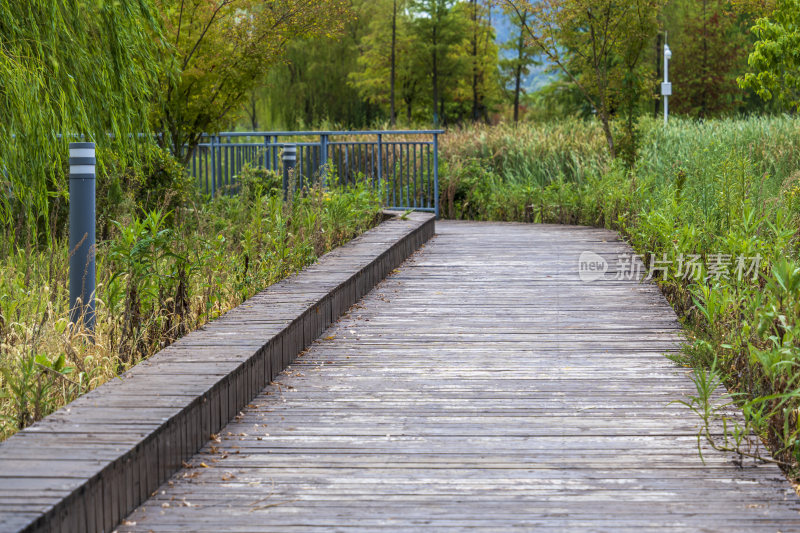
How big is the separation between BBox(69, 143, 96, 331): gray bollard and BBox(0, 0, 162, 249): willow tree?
577mm

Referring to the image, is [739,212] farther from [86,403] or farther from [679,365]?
[86,403]

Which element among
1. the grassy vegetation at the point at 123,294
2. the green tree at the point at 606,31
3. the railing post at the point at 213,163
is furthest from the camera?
the green tree at the point at 606,31

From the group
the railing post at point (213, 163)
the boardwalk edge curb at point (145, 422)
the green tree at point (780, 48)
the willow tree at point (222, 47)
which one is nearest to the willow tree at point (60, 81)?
the boardwalk edge curb at point (145, 422)

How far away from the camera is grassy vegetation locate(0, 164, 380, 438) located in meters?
4.64

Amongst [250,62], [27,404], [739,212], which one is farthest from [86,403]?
[250,62]

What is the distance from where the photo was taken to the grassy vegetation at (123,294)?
4.64 m

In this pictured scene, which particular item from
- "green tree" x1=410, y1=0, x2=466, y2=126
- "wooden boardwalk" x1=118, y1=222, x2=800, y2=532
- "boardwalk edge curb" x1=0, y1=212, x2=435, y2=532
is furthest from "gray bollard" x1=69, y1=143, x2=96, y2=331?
"green tree" x1=410, y1=0, x2=466, y2=126

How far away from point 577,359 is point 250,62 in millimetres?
8156

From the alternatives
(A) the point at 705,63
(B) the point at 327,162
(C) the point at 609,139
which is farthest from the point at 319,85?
(B) the point at 327,162

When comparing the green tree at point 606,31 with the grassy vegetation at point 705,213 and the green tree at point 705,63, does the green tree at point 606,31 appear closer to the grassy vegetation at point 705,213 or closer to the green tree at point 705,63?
the grassy vegetation at point 705,213

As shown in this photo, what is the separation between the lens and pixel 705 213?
30.1ft

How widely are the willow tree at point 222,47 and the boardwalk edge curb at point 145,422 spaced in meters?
6.43

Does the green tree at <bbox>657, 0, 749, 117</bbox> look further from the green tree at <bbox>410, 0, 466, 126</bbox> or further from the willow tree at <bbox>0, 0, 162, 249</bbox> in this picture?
the willow tree at <bbox>0, 0, 162, 249</bbox>

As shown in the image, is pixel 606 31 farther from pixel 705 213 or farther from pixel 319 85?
pixel 319 85
